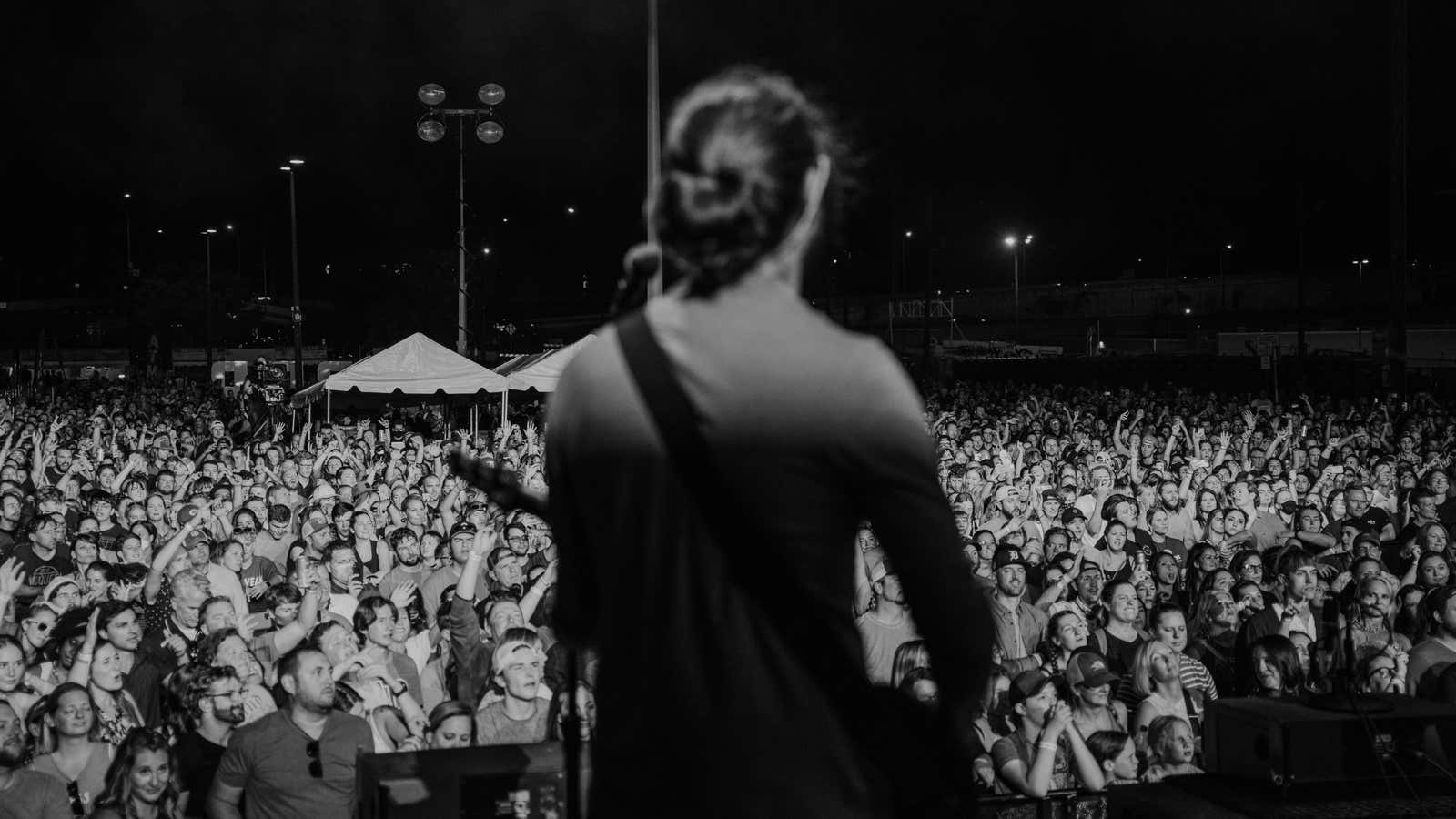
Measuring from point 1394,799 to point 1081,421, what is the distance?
18410mm

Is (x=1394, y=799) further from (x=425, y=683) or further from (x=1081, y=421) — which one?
(x=1081, y=421)

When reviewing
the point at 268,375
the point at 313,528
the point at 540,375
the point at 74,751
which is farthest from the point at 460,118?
the point at 268,375

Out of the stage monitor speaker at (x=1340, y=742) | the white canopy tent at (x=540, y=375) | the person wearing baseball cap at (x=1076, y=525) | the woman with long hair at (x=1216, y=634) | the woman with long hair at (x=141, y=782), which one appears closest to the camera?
the stage monitor speaker at (x=1340, y=742)

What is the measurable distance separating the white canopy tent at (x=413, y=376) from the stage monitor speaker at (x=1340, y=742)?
16.5 meters

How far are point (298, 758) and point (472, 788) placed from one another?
2.76 meters

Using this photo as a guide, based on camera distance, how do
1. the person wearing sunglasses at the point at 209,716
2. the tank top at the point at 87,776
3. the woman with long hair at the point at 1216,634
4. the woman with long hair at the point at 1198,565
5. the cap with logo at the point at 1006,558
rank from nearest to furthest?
the tank top at the point at 87,776 < the person wearing sunglasses at the point at 209,716 < the woman with long hair at the point at 1216,634 < the cap with logo at the point at 1006,558 < the woman with long hair at the point at 1198,565

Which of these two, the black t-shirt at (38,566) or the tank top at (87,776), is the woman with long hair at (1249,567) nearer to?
the tank top at (87,776)

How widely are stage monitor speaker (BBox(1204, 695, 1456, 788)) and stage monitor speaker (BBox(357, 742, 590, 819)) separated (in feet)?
6.93

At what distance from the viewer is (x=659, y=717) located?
1.58 metres

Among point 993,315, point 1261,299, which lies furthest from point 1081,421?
point 993,315

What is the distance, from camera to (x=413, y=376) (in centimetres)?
1939

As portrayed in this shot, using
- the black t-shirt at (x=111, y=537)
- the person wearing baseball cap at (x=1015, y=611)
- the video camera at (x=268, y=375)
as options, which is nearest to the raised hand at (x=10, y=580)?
the black t-shirt at (x=111, y=537)

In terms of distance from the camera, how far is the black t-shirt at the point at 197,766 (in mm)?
5477

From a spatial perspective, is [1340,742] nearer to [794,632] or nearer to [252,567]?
[794,632]
